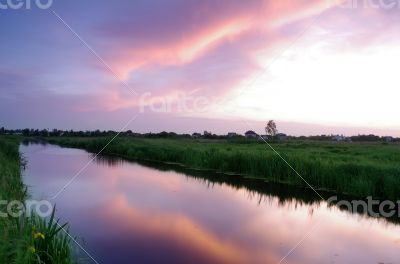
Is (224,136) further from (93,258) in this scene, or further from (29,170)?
(93,258)

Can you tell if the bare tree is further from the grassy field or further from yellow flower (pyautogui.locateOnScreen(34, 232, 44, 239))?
yellow flower (pyautogui.locateOnScreen(34, 232, 44, 239))


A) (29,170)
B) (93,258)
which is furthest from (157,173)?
(93,258)

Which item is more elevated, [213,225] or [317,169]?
[317,169]

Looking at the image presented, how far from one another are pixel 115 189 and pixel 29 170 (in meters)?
7.93

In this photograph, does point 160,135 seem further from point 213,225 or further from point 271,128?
point 213,225

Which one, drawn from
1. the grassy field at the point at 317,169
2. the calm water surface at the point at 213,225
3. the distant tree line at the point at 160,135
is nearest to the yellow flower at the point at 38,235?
the calm water surface at the point at 213,225

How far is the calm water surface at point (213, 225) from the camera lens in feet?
28.6

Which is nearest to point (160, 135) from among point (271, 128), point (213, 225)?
point (271, 128)

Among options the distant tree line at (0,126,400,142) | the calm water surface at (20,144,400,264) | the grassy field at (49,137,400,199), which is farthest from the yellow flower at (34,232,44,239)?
the distant tree line at (0,126,400,142)

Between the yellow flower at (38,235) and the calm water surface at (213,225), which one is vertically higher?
the yellow flower at (38,235)

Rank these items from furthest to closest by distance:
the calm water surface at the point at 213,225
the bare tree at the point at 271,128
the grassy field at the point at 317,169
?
1. the bare tree at the point at 271,128
2. the grassy field at the point at 317,169
3. the calm water surface at the point at 213,225

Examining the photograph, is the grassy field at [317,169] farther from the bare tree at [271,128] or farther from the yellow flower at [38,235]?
the bare tree at [271,128]

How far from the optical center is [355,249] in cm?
905

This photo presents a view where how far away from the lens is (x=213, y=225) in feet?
37.3
